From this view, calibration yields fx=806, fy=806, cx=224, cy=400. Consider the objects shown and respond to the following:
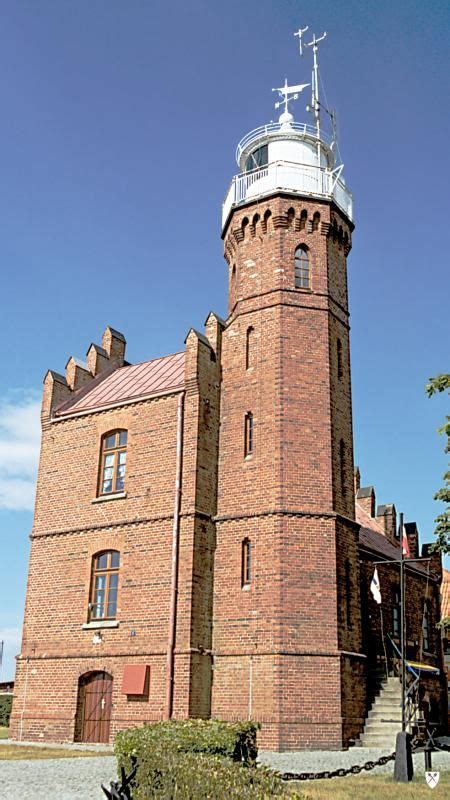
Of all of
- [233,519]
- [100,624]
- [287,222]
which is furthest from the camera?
[287,222]

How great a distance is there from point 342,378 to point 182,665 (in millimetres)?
9293

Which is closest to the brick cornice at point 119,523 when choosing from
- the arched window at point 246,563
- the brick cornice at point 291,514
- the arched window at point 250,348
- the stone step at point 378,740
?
the brick cornice at point 291,514

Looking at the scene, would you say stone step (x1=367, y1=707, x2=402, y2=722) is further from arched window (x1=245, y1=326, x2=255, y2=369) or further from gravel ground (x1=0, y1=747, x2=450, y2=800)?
arched window (x1=245, y1=326, x2=255, y2=369)

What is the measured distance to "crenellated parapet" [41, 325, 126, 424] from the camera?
26.7 meters

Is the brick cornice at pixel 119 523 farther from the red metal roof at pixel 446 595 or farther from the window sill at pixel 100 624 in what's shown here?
the red metal roof at pixel 446 595

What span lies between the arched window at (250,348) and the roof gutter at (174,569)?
2114 millimetres

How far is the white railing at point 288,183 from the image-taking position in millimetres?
24562

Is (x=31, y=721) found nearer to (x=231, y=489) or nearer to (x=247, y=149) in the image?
(x=231, y=489)

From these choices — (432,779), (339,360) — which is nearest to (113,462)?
(339,360)

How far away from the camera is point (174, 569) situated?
2119 centimetres

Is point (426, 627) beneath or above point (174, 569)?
beneath

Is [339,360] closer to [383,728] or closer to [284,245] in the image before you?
[284,245]

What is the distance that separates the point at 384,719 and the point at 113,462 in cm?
1042

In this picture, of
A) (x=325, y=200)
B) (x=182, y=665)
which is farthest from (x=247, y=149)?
(x=182, y=665)
